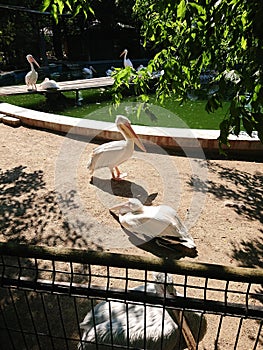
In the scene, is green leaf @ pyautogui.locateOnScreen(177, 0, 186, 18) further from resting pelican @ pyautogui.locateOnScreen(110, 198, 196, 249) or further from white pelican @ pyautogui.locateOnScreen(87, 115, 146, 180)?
white pelican @ pyautogui.locateOnScreen(87, 115, 146, 180)

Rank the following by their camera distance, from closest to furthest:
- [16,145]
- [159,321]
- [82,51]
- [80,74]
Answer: [159,321], [16,145], [80,74], [82,51]

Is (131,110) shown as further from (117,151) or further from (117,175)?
(117,151)

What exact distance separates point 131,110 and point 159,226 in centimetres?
674

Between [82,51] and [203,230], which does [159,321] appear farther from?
[82,51]

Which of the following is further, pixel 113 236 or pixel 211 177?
pixel 211 177

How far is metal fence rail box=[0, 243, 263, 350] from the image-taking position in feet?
4.68

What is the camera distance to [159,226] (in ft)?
11.7

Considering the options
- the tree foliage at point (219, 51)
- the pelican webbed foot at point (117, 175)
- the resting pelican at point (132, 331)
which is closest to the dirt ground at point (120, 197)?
the pelican webbed foot at point (117, 175)

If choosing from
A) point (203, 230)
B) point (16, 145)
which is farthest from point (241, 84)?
point (16, 145)

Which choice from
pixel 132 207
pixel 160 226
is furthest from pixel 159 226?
pixel 132 207

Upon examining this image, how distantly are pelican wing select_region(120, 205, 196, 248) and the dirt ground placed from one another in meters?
0.22

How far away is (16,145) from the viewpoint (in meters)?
6.71

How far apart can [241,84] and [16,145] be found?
236 inches

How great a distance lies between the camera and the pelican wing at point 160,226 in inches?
140
